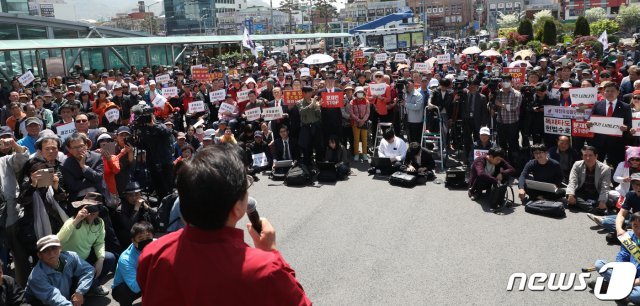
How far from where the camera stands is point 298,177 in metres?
10.1

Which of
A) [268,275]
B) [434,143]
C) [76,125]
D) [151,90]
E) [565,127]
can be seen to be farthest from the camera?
[151,90]

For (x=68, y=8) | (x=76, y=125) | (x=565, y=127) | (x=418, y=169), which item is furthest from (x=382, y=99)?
(x=68, y=8)

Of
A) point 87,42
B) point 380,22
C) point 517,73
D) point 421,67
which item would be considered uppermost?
point 380,22

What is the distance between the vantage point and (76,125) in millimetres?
8688

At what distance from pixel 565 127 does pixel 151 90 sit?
9248mm

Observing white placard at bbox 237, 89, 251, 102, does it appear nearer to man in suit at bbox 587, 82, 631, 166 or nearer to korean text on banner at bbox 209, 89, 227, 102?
korean text on banner at bbox 209, 89, 227, 102

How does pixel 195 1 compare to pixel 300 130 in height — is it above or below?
above

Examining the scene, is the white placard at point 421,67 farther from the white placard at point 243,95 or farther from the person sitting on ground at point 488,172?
the person sitting on ground at point 488,172

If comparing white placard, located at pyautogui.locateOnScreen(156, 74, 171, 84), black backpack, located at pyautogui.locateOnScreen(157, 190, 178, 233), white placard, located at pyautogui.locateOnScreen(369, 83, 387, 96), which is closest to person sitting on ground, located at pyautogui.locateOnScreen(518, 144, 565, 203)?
white placard, located at pyautogui.locateOnScreen(369, 83, 387, 96)

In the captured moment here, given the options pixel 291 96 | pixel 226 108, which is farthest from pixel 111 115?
pixel 291 96

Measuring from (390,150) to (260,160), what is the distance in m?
2.73

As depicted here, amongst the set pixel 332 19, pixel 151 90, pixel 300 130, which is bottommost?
pixel 300 130

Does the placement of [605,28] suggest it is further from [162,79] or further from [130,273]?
[130,273]

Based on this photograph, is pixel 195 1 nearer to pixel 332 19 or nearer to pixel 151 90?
pixel 332 19
